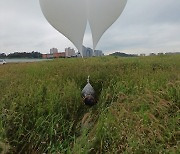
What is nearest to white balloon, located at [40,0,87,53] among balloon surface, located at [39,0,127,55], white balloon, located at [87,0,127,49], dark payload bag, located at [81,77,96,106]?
balloon surface, located at [39,0,127,55]

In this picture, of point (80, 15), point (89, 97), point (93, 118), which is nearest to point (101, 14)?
point (80, 15)

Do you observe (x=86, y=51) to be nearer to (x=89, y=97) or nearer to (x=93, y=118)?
(x=89, y=97)

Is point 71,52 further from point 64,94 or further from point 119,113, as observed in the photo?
point 119,113

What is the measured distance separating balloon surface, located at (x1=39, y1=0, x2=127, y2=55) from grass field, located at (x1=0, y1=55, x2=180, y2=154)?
932 millimetres

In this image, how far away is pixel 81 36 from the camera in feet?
13.6

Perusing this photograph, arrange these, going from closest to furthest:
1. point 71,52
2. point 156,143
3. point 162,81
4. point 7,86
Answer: point 156,143
point 162,81
point 7,86
point 71,52

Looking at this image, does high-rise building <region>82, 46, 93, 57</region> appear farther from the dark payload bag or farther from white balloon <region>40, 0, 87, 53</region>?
the dark payload bag

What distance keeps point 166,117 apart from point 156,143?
17.6 inches

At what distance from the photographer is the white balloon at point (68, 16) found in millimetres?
3877

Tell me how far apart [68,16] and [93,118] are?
1.52 m

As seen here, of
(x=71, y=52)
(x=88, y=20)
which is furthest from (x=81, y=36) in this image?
(x=71, y=52)

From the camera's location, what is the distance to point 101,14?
4004mm

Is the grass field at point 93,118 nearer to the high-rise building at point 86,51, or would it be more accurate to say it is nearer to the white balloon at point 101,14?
the high-rise building at point 86,51

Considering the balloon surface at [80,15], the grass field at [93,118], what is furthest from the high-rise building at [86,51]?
the grass field at [93,118]
